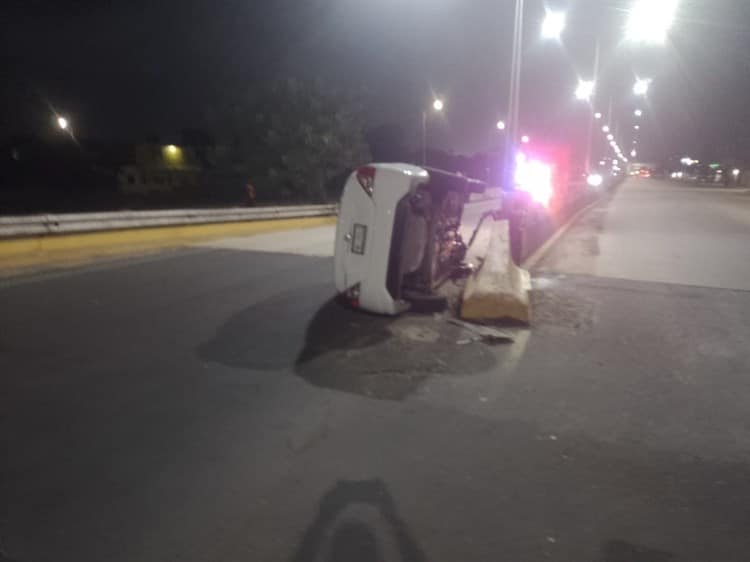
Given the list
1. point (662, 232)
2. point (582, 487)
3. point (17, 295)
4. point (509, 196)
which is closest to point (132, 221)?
point (17, 295)

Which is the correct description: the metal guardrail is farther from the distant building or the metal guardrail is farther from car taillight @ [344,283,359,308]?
the distant building

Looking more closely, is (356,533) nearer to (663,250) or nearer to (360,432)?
(360,432)

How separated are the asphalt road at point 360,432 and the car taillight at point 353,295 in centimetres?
32

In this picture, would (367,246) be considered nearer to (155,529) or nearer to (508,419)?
(508,419)

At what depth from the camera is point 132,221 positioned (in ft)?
46.6

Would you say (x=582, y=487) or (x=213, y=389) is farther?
(x=213, y=389)

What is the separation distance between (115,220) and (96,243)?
1.06 meters

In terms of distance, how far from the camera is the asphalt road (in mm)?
3422

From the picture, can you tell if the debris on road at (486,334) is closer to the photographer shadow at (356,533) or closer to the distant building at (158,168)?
the photographer shadow at (356,533)

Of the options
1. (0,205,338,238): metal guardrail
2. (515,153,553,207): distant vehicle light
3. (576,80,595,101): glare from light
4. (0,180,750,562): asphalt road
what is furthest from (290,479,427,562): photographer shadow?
(576,80,595,101): glare from light

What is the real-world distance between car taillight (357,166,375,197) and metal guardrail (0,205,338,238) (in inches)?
291

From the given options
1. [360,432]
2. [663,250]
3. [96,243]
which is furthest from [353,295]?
[663,250]

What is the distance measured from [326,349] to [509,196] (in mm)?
7927

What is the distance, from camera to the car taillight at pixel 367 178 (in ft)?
23.6
